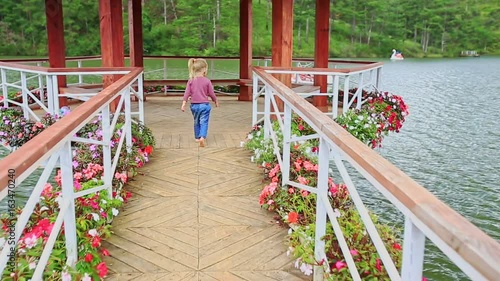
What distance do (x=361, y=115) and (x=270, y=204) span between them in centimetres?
317

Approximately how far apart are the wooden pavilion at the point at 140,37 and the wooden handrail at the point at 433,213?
16.1 ft

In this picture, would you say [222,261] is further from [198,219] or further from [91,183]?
[91,183]

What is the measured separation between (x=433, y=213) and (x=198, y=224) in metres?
2.34

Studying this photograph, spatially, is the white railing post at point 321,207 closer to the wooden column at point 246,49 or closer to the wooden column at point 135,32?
the wooden column at point 246,49

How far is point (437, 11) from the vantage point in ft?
204

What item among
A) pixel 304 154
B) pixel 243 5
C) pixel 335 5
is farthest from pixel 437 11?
pixel 304 154

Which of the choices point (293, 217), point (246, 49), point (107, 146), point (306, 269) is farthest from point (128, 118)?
point (246, 49)

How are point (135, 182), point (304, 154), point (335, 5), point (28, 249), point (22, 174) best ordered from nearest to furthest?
1. point (22, 174)
2. point (28, 249)
3. point (135, 182)
4. point (304, 154)
5. point (335, 5)

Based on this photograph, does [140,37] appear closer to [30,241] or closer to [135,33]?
[135,33]

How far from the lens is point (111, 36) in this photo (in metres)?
7.09

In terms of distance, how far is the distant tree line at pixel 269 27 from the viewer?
46.6 metres

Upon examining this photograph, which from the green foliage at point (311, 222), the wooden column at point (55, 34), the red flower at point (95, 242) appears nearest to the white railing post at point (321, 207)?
the green foliage at point (311, 222)

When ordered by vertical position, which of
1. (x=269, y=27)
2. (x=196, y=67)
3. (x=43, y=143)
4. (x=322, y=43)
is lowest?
(x=43, y=143)

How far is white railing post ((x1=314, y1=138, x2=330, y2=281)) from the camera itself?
2.60 metres
